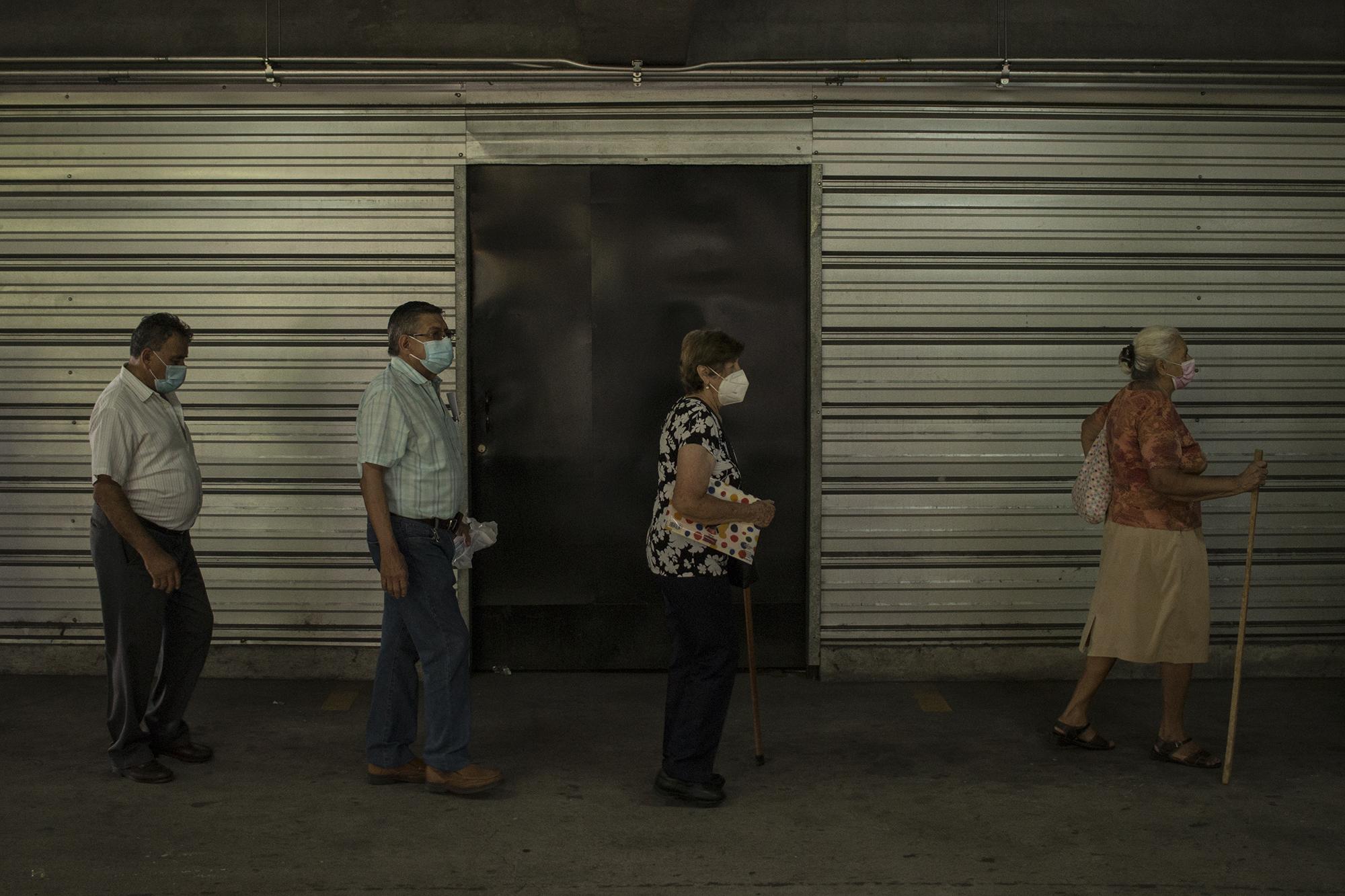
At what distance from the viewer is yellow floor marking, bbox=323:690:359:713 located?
254 inches

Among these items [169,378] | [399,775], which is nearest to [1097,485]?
[399,775]

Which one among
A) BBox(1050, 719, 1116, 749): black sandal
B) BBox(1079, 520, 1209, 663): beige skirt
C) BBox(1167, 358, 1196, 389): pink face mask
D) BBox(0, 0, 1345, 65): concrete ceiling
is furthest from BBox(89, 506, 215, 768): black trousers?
→ BBox(1167, 358, 1196, 389): pink face mask

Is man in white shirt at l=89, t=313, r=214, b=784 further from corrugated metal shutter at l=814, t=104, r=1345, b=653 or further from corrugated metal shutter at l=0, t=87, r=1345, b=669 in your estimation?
corrugated metal shutter at l=814, t=104, r=1345, b=653

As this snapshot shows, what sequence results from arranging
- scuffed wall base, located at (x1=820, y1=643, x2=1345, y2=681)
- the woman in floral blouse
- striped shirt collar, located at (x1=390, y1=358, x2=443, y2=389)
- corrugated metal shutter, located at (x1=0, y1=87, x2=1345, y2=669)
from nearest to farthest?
the woman in floral blouse < striped shirt collar, located at (x1=390, y1=358, x2=443, y2=389) < corrugated metal shutter, located at (x1=0, y1=87, x2=1345, y2=669) < scuffed wall base, located at (x1=820, y1=643, x2=1345, y2=681)

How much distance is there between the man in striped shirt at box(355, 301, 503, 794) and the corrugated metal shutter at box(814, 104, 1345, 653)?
258 cm

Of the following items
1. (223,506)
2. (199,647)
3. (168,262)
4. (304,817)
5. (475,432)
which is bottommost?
(304,817)

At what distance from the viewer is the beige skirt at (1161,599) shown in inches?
212

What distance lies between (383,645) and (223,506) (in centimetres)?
224

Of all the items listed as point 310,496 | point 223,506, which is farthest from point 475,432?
point 223,506

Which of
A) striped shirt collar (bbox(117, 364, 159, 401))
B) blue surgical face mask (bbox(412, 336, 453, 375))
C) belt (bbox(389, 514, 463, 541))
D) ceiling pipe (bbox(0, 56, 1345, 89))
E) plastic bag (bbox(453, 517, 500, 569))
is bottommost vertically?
plastic bag (bbox(453, 517, 500, 569))

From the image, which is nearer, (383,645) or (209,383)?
(383,645)

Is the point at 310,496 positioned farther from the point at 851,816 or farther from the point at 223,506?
the point at 851,816

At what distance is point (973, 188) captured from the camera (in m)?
6.91

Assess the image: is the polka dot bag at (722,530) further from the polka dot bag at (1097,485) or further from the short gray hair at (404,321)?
the polka dot bag at (1097,485)
